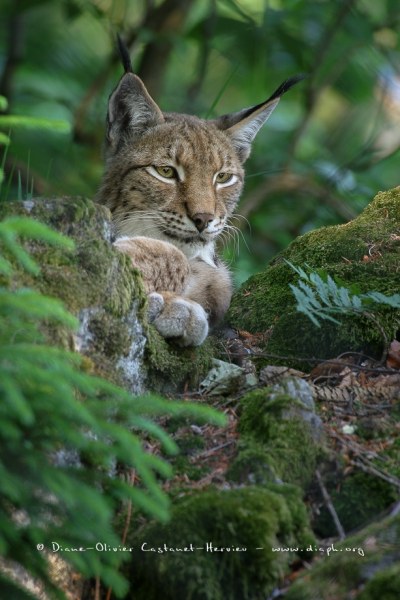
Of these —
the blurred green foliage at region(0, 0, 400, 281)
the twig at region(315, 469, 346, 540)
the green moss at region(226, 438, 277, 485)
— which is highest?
the twig at region(315, 469, 346, 540)

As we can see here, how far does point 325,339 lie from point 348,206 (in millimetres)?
3805

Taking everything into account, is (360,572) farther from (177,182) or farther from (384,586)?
(177,182)

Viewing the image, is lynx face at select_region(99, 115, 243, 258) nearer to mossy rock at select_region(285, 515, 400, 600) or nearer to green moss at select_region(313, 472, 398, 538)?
green moss at select_region(313, 472, 398, 538)

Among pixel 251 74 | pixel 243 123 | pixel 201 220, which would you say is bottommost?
pixel 251 74

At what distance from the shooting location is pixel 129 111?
525cm

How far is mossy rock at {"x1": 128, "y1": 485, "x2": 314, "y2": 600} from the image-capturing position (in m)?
2.45

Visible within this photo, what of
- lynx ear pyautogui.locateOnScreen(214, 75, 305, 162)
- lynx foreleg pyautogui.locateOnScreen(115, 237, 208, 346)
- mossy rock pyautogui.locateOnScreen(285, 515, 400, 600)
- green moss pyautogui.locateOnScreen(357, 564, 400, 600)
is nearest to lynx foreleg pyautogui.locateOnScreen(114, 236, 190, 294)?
lynx foreleg pyautogui.locateOnScreen(115, 237, 208, 346)

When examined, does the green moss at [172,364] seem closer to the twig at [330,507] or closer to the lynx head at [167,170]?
the twig at [330,507]

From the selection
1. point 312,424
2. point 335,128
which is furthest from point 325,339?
point 335,128

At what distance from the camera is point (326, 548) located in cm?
266

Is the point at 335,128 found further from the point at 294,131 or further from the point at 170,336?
the point at 170,336

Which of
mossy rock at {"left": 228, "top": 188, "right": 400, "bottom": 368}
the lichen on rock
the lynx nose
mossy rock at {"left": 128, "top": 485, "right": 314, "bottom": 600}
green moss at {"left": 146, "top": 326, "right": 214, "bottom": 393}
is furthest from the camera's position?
the lynx nose

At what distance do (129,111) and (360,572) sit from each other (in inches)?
140

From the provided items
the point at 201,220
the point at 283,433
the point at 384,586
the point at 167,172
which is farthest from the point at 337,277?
the point at 384,586
